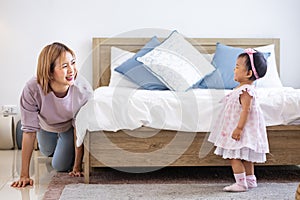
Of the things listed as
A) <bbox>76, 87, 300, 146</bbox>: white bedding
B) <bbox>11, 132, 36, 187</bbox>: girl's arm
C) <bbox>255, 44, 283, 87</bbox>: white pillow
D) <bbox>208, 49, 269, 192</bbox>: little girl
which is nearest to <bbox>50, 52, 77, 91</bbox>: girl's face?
<bbox>76, 87, 300, 146</bbox>: white bedding

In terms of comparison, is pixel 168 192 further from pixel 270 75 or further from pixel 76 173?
pixel 270 75

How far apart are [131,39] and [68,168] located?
1370 millimetres

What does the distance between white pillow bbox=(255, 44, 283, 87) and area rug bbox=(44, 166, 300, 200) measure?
0.79 meters

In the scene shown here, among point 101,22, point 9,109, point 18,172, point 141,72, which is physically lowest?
point 18,172

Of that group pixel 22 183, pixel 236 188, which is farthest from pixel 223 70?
pixel 22 183

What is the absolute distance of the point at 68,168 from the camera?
298 centimetres

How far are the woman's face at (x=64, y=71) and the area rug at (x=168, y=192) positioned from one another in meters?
0.53

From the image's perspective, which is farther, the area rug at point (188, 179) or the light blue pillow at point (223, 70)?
the light blue pillow at point (223, 70)

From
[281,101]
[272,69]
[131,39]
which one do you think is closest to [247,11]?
[272,69]

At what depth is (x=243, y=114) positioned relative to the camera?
2.51 metres

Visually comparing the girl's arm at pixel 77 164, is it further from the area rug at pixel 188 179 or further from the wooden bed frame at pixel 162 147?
the wooden bed frame at pixel 162 147

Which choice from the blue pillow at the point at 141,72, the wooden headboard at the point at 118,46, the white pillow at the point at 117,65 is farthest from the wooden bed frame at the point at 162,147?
the wooden headboard at the point at 118,46

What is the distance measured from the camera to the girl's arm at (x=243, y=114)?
250cm

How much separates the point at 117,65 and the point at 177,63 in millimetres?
514
